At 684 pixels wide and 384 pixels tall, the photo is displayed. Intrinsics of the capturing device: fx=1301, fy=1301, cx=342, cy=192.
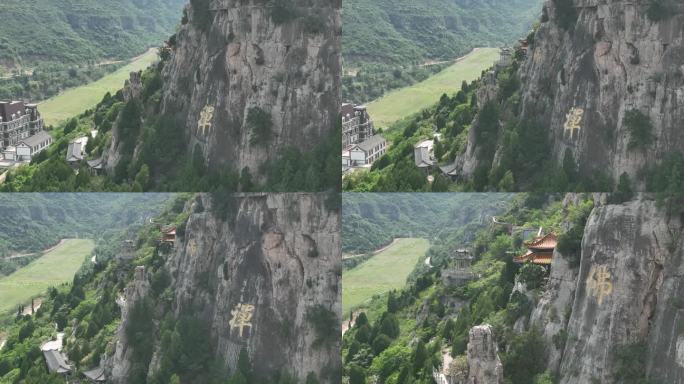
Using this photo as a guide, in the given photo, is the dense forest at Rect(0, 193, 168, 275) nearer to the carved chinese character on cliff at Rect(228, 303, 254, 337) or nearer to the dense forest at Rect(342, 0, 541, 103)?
the carved chinese character on cliff at Rect(228, 303, 254, 337)

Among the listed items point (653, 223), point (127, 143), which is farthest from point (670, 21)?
point (127, 143)

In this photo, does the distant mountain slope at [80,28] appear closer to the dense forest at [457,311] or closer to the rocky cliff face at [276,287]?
the rocky cliff face at [276,287]

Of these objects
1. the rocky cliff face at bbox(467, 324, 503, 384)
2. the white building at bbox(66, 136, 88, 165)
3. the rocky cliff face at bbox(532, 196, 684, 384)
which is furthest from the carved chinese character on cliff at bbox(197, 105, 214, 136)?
the rocky cliff face at bbox(532, 196, 684, 384)

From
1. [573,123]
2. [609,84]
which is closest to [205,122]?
[573,123]

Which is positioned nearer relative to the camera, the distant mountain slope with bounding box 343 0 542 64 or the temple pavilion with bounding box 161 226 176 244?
the distant mountain slope with bounding box 343 0 542 64

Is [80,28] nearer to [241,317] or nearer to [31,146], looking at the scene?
[31,146]

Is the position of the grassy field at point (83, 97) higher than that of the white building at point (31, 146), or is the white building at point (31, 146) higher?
the grassy field at point (83, 97)

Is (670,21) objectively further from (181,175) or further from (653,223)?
(181,175)

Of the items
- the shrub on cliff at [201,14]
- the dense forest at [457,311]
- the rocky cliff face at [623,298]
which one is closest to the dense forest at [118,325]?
the dense forest at [457,311]
